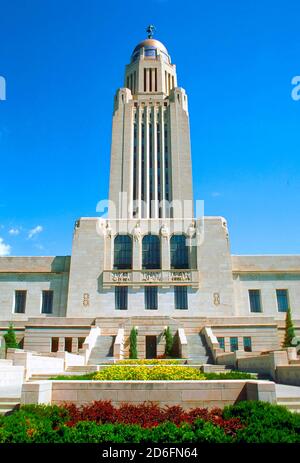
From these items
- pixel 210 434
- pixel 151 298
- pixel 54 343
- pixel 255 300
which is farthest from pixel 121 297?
pixel 210 434

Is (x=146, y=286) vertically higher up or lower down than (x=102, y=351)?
higher up

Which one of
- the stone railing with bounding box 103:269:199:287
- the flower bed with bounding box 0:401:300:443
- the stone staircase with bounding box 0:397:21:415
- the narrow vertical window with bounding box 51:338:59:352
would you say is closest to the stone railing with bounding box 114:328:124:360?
the narrow vertical window with bounding box 51:338:59:352

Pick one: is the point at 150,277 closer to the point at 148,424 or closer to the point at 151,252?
the point at 151,252

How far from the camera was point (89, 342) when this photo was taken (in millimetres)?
28641

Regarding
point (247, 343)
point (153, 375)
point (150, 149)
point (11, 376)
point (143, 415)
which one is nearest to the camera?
point (143, 415)

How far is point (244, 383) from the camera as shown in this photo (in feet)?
33.9

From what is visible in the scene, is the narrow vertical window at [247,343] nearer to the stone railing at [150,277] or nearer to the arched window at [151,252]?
the stone railing at [150,277]

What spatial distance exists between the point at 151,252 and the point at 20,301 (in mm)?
12790

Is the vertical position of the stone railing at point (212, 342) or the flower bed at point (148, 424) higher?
the stone railing at point (212, 342)

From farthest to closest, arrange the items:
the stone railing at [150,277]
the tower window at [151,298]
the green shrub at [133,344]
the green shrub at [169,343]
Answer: the stone railing at [150,277] < the tower window at [151,298] < the green shrub at [169,343] < the green shrub at [133,344]

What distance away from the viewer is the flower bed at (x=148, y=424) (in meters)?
7.33

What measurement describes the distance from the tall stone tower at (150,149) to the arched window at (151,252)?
22.5 feet

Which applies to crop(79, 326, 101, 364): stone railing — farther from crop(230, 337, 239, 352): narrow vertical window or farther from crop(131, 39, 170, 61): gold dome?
crop(131, 39, 170, 61): gold dome

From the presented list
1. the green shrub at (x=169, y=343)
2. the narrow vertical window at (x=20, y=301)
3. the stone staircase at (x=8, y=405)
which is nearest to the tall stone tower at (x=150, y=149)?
the narrow vertical window at (x=20, y=301)
